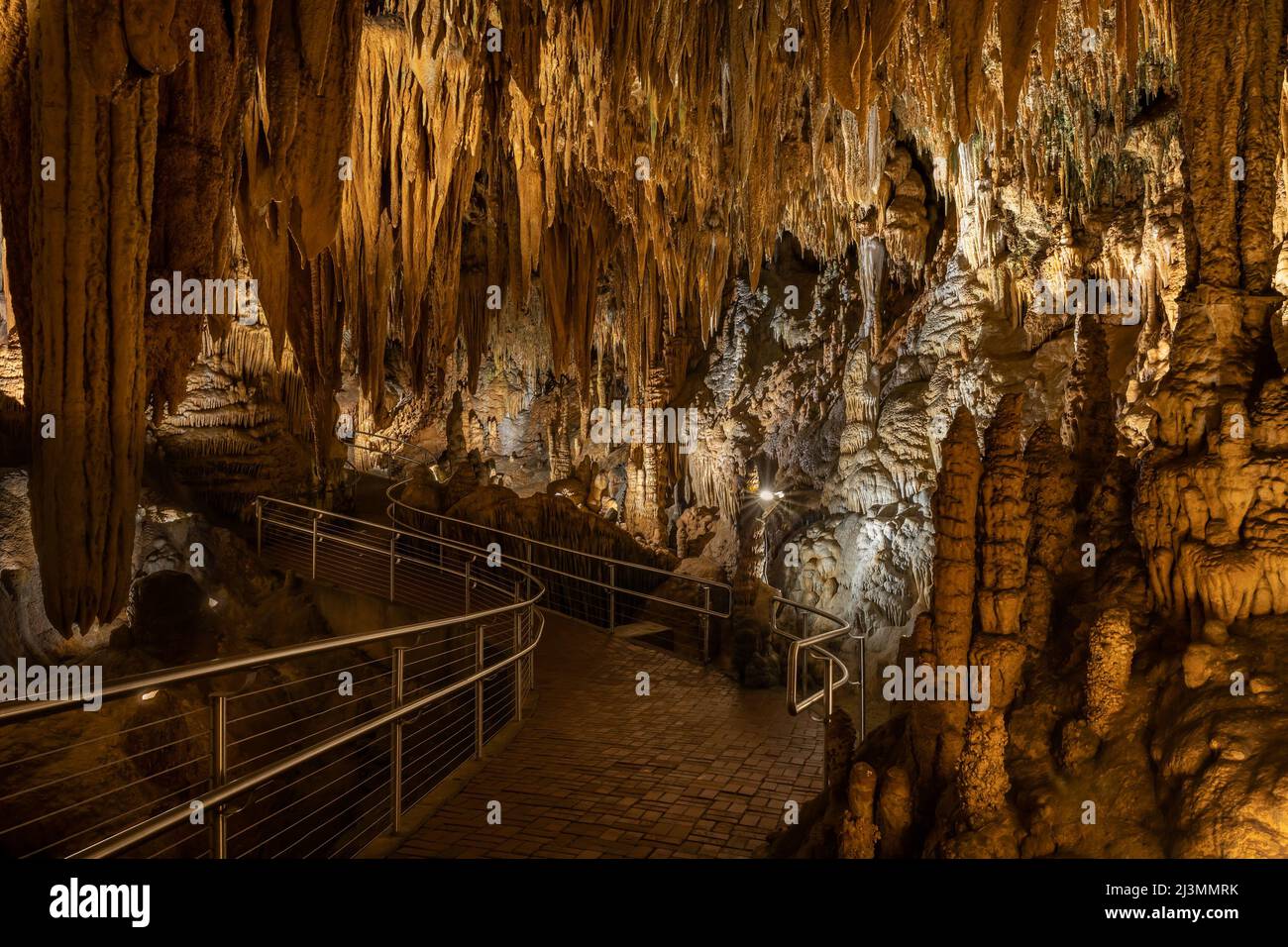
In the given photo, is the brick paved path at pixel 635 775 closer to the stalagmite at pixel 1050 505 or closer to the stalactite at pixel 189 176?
the stalagmite at pixel 1050 505

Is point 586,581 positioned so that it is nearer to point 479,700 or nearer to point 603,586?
point 603,586

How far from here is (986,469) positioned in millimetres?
4023

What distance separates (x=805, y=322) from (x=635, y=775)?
11.5 m

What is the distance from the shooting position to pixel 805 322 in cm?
1499

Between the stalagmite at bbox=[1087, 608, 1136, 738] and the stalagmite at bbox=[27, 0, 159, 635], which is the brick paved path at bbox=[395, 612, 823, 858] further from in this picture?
the stalagmite at bbox=[27, 0, 159, 635]

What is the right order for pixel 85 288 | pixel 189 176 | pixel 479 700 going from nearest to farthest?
pixel 85 288
pixel 189 176
pixel 479 700

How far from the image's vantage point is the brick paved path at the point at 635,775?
4020 mm

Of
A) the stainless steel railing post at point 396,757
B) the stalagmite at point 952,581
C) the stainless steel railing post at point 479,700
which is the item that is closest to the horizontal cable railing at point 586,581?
the stainless steel railing post at point 479,700

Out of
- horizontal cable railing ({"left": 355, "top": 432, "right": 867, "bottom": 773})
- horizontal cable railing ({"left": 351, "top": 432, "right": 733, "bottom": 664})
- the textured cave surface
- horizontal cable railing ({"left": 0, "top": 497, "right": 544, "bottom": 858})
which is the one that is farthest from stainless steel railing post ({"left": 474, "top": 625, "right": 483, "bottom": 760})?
horizontal cable railing ({"left": 355, "top": 432, "right": 867, "bottom": 773})

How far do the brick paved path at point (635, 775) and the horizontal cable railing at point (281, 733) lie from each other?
1.13 ft

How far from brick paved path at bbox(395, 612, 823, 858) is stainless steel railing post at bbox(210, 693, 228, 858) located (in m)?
1.18

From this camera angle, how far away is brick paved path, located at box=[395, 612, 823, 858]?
4020 mm

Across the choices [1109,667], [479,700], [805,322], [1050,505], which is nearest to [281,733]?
[479,700]
